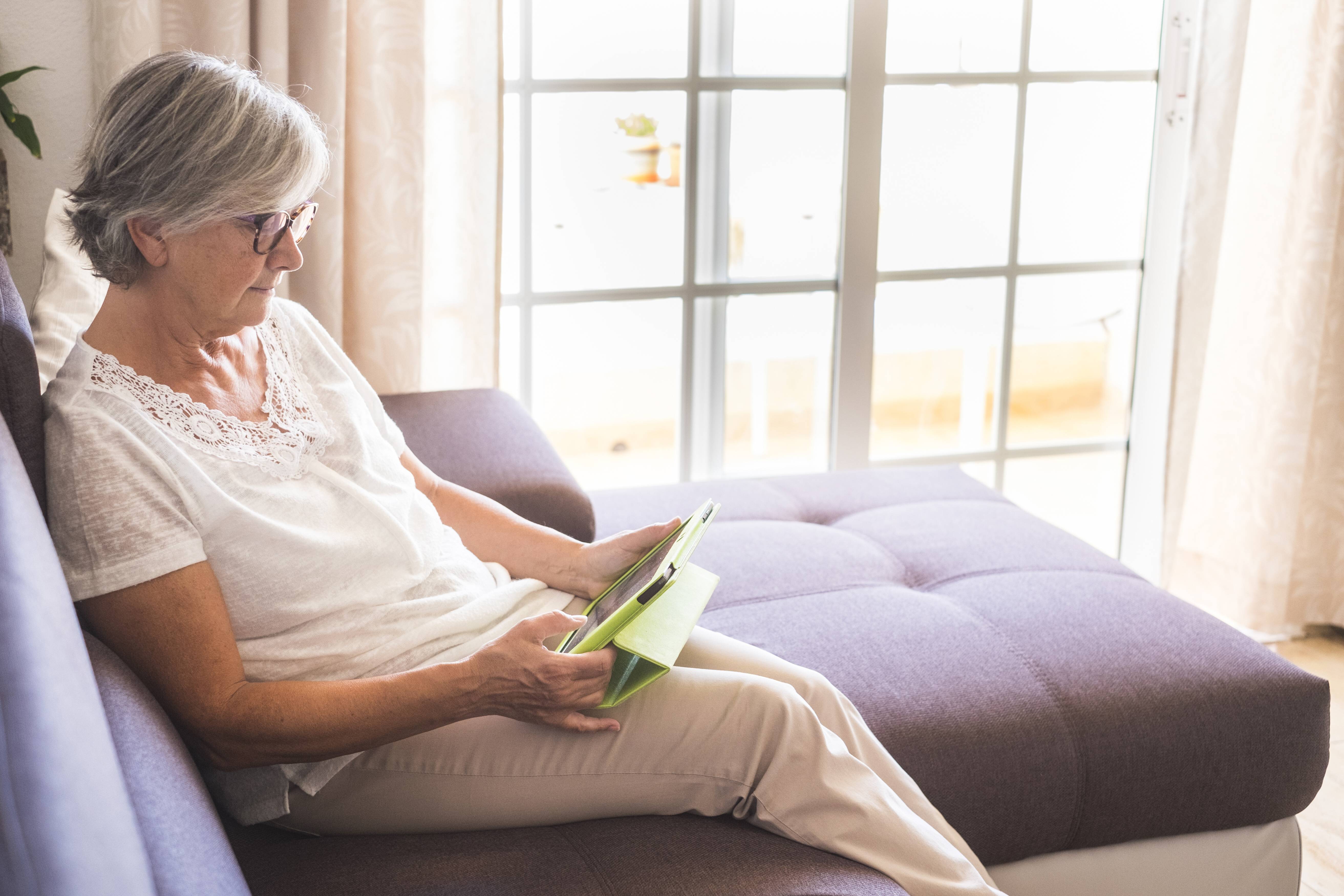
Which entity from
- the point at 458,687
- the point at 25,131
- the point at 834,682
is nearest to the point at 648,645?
the point at 458,687

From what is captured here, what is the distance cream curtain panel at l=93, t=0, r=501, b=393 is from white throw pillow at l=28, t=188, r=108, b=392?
0.44 m

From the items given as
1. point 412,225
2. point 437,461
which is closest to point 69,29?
point 412,225

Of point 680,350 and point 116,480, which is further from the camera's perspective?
point 680,350

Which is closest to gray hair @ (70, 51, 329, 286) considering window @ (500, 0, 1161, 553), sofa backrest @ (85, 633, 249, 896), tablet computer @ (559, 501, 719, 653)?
sofa backrest @ (85, 633, 249, 896)

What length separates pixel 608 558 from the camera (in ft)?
5.07

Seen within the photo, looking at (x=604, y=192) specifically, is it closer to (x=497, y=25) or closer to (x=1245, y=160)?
(x=497, y=25)

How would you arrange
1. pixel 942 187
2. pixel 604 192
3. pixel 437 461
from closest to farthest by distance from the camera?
pixel 437 461 → pixel 604 192 → pixel 942 187

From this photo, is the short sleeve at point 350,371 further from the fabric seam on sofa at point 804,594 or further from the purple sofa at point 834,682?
the fabric seam on sofa at point 804,594

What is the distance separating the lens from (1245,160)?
2746 millimetres

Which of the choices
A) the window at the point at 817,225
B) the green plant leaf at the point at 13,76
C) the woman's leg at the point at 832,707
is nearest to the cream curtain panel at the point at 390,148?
the green plant leaf at the point at 13,76

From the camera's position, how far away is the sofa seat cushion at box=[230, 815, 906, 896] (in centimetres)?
117

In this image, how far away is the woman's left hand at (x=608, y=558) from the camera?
5.00 feet

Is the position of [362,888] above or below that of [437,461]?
below

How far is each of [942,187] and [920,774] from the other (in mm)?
1745
